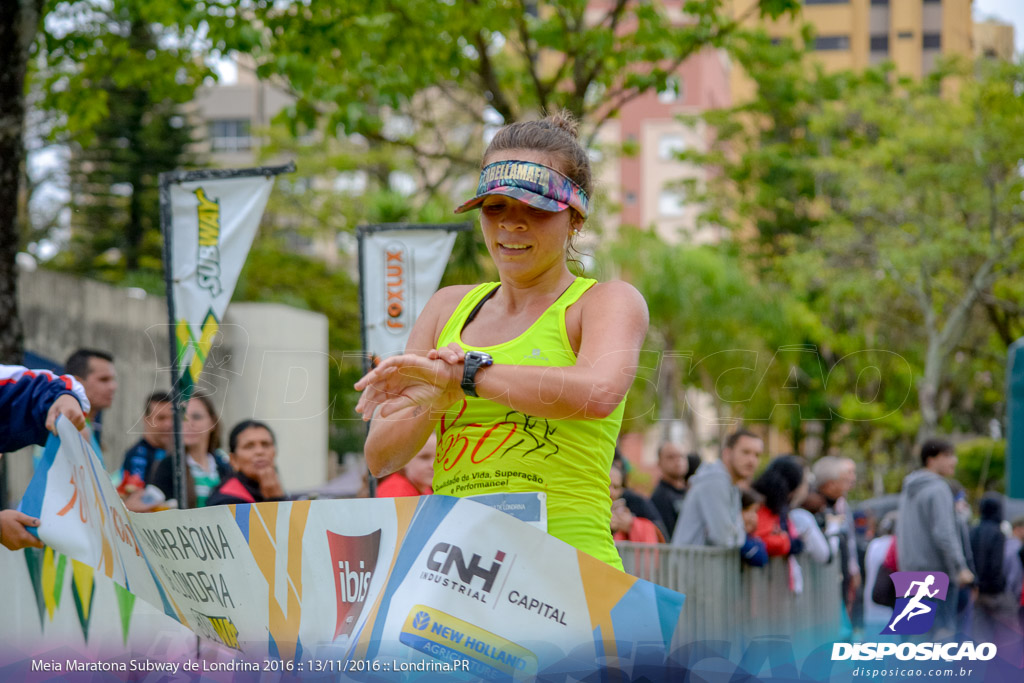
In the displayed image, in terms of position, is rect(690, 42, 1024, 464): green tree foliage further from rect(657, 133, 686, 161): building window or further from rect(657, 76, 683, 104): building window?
rect(657, 133, 686, 161): building window

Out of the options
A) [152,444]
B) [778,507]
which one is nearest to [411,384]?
[152,444]

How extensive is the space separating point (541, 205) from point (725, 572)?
16.0ft

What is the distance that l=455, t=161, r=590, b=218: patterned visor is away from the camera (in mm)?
2107

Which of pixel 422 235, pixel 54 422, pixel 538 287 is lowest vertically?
pixel 54 422

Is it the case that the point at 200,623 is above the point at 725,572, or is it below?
above

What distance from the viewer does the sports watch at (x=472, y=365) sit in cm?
199

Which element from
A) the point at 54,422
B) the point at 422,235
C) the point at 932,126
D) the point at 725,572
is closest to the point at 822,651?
the point at 54,422

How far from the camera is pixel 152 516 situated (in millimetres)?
1912

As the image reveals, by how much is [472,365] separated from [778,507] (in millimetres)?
5580

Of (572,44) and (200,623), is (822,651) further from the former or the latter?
(572,44)

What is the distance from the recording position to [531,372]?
77.7 inches

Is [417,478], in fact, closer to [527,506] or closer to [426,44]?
[527,506]

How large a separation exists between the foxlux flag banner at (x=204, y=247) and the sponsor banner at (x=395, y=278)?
1.14 m

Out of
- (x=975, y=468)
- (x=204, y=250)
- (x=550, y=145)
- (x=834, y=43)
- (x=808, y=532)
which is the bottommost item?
(x=975, y=468)
